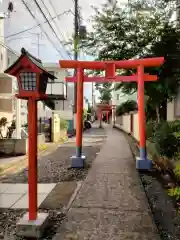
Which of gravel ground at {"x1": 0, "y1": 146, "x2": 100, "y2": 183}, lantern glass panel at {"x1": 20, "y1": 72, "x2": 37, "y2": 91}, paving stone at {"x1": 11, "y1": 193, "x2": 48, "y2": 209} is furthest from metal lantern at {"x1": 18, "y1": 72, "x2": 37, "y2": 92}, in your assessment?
gravel ground at {"x1": 0, "y1": 146, "x2": 100, "y2": 183}

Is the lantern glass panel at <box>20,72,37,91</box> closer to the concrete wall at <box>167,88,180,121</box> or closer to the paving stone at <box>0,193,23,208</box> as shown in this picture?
the paving stone at <box>0,193,23,208</box>

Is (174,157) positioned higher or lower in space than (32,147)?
lower

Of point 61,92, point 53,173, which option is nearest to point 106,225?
point 53,173

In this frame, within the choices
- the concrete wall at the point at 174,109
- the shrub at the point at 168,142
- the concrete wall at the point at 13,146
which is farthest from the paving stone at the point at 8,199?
the concrete wall at the point at 174,109

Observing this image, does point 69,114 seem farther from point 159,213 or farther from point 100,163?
point 159,213

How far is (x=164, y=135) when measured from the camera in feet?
26.1

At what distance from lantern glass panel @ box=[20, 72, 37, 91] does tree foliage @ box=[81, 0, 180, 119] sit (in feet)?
22.2

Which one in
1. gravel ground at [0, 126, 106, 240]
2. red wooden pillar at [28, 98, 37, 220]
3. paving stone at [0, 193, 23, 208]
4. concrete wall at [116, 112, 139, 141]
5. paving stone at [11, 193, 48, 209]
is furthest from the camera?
concrete wall at [116, 112, 139, 141]

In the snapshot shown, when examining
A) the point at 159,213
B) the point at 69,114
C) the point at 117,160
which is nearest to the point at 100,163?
the point at 117,160

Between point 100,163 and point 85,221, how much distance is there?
17.8 ft

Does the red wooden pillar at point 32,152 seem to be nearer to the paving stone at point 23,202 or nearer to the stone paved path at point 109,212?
the stone paved path at point 109,212

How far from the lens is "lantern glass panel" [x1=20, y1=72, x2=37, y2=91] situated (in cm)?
445

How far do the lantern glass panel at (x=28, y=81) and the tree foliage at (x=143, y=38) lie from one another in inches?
266

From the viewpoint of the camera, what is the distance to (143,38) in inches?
448
